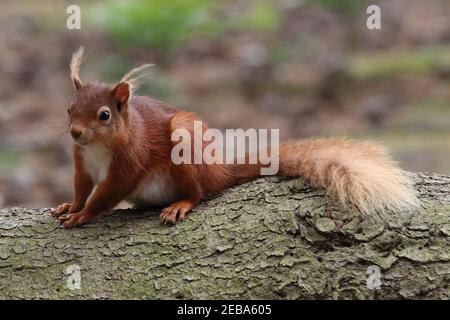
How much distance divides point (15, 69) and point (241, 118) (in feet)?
8.59

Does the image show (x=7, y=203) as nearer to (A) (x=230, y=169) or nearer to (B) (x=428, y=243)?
(A) (x=230, y=169)

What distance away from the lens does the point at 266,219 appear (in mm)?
2531

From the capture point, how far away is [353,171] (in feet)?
8.38

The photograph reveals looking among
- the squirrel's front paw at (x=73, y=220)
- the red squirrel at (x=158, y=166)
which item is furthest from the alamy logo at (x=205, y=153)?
the squirrel's front paw at (x=73, y=220)

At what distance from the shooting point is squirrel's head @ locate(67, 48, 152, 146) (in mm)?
2496

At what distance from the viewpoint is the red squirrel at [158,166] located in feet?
8.22

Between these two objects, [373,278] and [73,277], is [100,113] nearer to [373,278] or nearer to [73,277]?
[73,277]

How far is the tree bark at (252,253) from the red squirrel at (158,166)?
0.22 feet

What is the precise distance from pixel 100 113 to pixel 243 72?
18.3 ft

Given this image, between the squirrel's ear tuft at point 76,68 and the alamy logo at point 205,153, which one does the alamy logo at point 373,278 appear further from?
the squirrel's ear tuft at point 76,68

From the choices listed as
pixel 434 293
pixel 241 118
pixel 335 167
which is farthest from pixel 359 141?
pixel 241 118

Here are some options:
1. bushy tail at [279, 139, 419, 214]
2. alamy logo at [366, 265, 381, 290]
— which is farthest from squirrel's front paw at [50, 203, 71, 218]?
alamy logo at [366, 265, 381, 290]

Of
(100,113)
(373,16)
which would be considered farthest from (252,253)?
(373,16)

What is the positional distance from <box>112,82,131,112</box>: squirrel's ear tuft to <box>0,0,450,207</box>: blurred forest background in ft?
9.73
